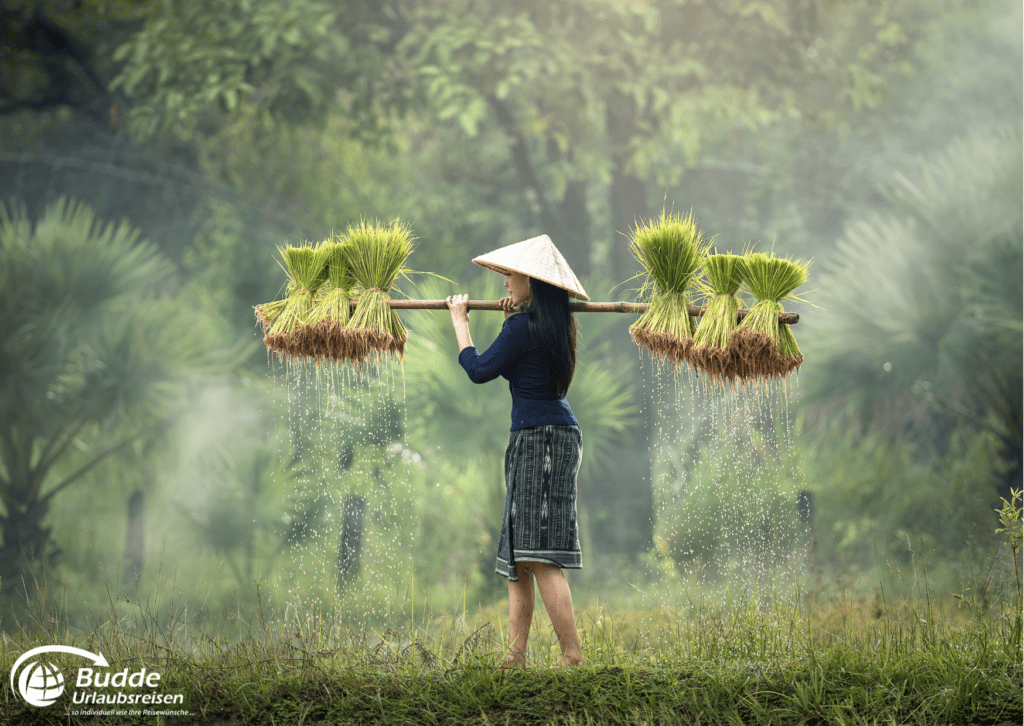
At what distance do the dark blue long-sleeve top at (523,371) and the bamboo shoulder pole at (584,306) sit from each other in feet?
0.84

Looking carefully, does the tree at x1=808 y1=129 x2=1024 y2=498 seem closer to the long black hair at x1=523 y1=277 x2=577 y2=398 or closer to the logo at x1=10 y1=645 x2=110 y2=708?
the long black hair at x1=523 y1=277 x2=577 y2=398

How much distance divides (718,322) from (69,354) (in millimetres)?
6804

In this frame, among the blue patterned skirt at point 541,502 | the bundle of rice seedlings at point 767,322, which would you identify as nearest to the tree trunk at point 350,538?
the blue patterned skirt at point 541,502

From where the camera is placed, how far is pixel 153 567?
8352mm

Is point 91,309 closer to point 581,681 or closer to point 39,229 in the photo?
point 39,229

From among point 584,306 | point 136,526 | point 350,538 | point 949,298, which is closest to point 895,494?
point 949,298

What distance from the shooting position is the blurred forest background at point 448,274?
25.0 feet

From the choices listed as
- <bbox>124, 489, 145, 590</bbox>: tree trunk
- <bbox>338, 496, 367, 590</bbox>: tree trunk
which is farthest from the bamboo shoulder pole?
<bbox>124, 489, 145, 590</bbox>: tree trunk

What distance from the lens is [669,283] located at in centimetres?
358

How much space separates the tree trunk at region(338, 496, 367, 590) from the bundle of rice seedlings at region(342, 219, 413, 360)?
4774mm

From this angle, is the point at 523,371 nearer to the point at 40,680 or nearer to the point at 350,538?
the point at 40,680

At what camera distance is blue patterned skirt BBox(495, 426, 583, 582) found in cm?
307

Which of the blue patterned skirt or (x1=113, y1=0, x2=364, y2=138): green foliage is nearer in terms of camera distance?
the blue patterned skirt

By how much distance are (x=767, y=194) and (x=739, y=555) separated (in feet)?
15.8
